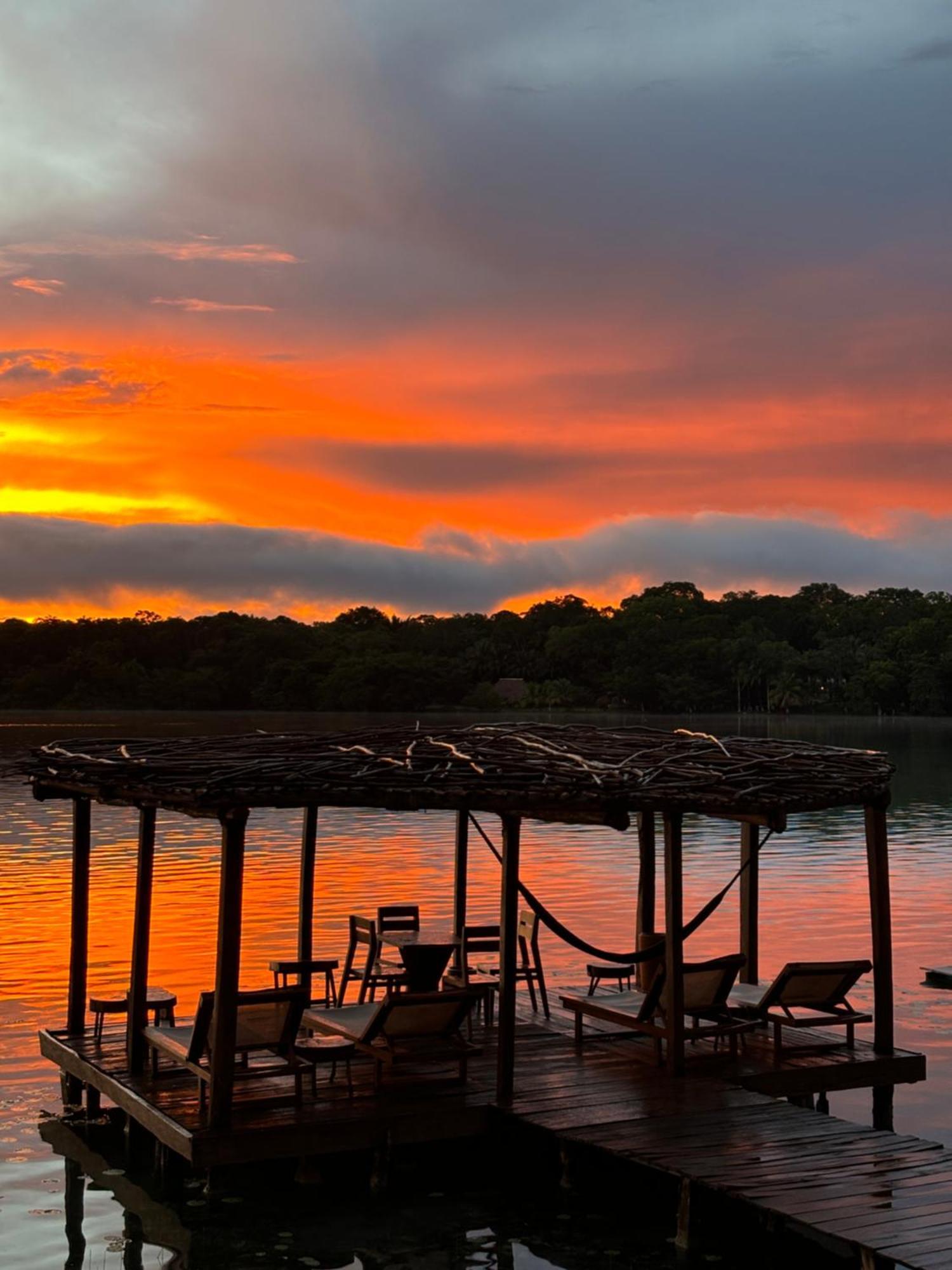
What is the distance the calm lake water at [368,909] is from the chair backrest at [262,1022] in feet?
3.60

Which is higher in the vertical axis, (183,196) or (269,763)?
(183,196)

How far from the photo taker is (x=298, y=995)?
34.0 feet

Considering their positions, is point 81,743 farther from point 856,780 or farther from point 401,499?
point 401,499

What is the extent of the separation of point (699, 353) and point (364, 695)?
303 ft

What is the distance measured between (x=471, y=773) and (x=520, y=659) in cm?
13666

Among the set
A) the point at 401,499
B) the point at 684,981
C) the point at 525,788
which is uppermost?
the point at 401,499

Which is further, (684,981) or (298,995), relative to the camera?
(684,981)

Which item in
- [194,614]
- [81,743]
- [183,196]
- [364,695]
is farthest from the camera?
[194,614]

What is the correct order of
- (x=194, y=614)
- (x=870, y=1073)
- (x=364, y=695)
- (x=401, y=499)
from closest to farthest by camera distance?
(x=870, y=1073), (x=401, y=499), (x=364, y=695), (x=194, y=614)

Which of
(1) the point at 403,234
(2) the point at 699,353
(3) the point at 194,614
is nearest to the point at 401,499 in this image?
(2) the point at 699,353

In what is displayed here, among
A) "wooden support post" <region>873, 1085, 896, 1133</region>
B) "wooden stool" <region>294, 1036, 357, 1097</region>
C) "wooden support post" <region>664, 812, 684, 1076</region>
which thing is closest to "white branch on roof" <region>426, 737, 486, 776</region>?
"wooden support post" <region>664, 812, 684, 1076</region>

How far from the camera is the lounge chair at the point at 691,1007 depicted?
11828 mm

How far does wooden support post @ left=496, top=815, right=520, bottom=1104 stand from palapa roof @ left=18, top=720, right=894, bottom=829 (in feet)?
0.93

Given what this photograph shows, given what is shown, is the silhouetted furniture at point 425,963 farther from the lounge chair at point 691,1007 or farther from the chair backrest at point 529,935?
the lounge chair at point 691,1007
